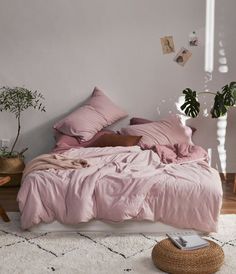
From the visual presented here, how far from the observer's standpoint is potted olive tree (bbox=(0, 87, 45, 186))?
513cm

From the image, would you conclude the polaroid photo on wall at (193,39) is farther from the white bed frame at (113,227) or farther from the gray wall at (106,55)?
the white bed frame at (113,227)

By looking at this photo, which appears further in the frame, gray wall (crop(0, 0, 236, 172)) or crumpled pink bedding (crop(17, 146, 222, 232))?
gray wall (crop(0, 0, 236, 172))

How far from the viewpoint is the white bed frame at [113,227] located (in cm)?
377

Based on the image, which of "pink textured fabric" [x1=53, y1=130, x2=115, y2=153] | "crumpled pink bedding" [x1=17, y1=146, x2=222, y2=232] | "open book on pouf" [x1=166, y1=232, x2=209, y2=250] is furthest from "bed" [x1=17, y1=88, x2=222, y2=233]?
"pink textured fabric" [x1=53, y1=130, x2=115, y2=153]

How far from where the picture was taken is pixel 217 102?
4992 millimetres

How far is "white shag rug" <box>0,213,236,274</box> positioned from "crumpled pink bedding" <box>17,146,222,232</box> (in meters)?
0.13

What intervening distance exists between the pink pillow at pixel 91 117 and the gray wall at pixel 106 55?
0.15 m

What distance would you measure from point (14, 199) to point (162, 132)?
1678mm

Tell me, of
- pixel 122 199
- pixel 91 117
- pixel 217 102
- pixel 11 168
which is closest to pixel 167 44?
pixel 217 102

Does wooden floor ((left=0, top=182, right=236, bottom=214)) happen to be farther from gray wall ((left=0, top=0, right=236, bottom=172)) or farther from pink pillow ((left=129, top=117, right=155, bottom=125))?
pink pillow ((left=129, top=117, right=155, bottom=125))

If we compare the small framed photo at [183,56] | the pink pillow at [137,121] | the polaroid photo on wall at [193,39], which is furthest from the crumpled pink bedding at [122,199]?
the polaroid photo on wall at [193,39]

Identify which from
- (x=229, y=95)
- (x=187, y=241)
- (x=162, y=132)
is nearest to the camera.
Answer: (x=187, y=241)

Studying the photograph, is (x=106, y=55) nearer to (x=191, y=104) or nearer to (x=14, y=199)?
(x=191, y=104)

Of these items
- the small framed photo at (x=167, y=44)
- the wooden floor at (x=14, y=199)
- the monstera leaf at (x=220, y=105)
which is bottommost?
the wooden floor at (x=14, y=199)
